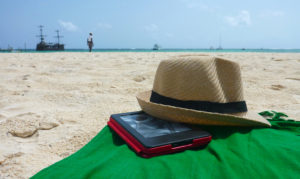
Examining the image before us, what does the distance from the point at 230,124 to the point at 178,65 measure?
48 centimetres

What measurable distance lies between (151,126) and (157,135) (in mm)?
152

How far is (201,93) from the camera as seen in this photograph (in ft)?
4.45

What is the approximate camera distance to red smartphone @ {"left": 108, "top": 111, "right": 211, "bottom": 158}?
43.3 inches

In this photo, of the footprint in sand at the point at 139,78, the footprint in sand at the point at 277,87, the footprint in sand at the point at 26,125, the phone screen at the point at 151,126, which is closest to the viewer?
the phone screen at the point at 151,126

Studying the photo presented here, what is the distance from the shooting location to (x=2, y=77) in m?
3.53

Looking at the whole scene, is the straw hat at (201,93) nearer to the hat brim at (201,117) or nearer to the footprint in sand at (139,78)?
the hat brim at (201,117)

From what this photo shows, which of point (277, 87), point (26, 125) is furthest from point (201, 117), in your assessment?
point (277, 87)

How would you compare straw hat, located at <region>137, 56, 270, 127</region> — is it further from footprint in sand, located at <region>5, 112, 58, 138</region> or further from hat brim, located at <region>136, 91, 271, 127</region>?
footprint in sand, located at <region>5, 112, 58, 138</region>

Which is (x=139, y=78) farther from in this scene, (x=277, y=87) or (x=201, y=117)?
(x=201, y=117)

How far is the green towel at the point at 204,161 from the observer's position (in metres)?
0.99

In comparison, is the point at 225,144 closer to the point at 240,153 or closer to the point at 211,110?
the point at 240,153

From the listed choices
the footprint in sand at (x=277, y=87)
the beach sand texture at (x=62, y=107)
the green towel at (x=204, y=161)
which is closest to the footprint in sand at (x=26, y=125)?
the beach sand texture at (x=62, y=107)

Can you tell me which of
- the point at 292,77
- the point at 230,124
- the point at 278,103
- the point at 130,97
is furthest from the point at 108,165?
the point at 292,77

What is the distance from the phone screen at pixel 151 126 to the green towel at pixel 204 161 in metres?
0.12
